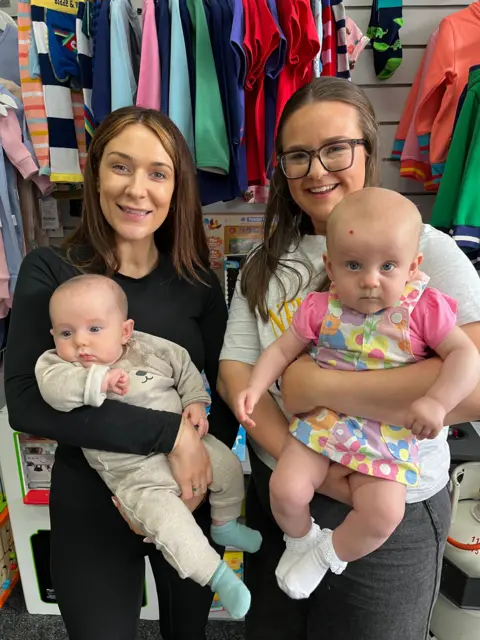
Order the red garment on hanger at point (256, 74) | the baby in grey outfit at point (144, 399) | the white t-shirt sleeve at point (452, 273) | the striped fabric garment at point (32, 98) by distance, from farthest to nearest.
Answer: the striped fabric garment at point (32, 98) < the red garment on hanger at point (256, 74) < the baby in grey outfit at point (144, 399) < the white t-shirt sleeve at point (452, 273)

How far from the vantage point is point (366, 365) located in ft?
3.04

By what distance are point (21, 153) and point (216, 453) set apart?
1.62 meters

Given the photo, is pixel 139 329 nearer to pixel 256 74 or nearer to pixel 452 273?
pixel 452 273

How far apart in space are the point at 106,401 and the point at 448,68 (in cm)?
203

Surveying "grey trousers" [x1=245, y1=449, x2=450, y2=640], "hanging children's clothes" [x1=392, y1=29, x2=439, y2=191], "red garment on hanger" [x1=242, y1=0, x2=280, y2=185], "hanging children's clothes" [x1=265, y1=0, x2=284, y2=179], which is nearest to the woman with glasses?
"grey trousers" [x1=245, y1=449, x2=450, y2=640]

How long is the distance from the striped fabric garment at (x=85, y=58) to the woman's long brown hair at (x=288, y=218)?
1168mm

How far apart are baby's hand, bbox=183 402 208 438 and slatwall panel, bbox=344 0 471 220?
1785 millimetres

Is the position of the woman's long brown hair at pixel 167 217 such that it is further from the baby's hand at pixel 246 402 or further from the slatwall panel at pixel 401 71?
the slatwall panel at pixel 401 71

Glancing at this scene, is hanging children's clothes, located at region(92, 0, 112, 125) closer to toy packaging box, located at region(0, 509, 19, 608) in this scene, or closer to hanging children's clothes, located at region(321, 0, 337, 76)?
hanging children's clothes, located at region(321, 0, 337, 76)

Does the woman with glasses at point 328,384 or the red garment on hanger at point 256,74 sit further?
the red garment on hanger at point 256,74

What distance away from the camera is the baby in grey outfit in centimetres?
101

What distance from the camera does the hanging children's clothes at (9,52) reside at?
2.14 metres

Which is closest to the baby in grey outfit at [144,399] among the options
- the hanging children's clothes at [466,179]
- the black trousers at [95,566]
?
the black trousers at [95,566]

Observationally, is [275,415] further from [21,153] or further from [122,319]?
[21,153]
